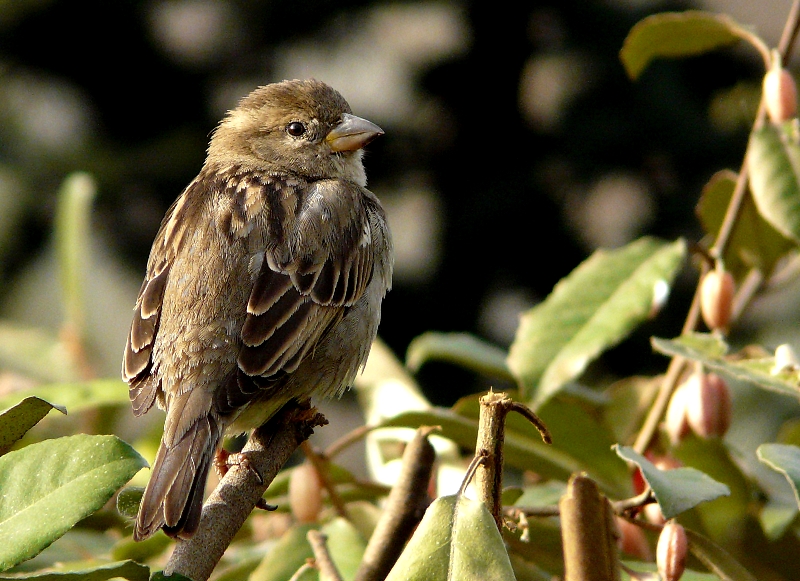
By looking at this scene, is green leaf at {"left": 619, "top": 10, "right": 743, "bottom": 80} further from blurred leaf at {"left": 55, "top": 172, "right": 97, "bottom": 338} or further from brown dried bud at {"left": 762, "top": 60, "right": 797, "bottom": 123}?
blurred leaf at {"left": 55, "top": 172, "right": 97, "bottom": 338}

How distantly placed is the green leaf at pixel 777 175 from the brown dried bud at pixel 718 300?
16 centimetres

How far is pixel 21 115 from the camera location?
530cm

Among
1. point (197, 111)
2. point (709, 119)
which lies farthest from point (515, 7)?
point (197, 111)

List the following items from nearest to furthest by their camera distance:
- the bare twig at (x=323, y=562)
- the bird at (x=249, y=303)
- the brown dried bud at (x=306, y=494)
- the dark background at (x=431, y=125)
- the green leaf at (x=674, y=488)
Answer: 1. the green leaf at (x=674, y=488)
2. the bare twig at (x=323, y=562)
3. the brown dried bud at (x=306, y=494)
4. the bird at (x=249, y=303)
5. the dark background at (x=431, y=125)

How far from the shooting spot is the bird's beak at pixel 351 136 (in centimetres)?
324

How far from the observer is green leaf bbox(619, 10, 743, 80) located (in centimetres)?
251

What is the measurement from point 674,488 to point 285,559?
727mm

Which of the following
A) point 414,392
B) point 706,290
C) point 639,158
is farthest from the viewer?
point 639,158

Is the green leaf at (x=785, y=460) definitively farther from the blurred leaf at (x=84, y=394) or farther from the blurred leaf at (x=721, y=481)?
the blurred leaf at (x=84, y=394)

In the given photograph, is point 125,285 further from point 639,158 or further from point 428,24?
point 639,158

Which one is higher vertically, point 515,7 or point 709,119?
point 515,7

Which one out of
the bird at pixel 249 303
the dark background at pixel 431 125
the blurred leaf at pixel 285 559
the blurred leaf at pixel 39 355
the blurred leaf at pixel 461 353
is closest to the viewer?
the blurred leaf at pixel 285 559

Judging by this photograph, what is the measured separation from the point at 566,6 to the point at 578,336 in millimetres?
3067

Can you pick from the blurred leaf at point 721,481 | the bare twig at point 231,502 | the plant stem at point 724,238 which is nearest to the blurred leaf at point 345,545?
the bare twig at point 231,502
